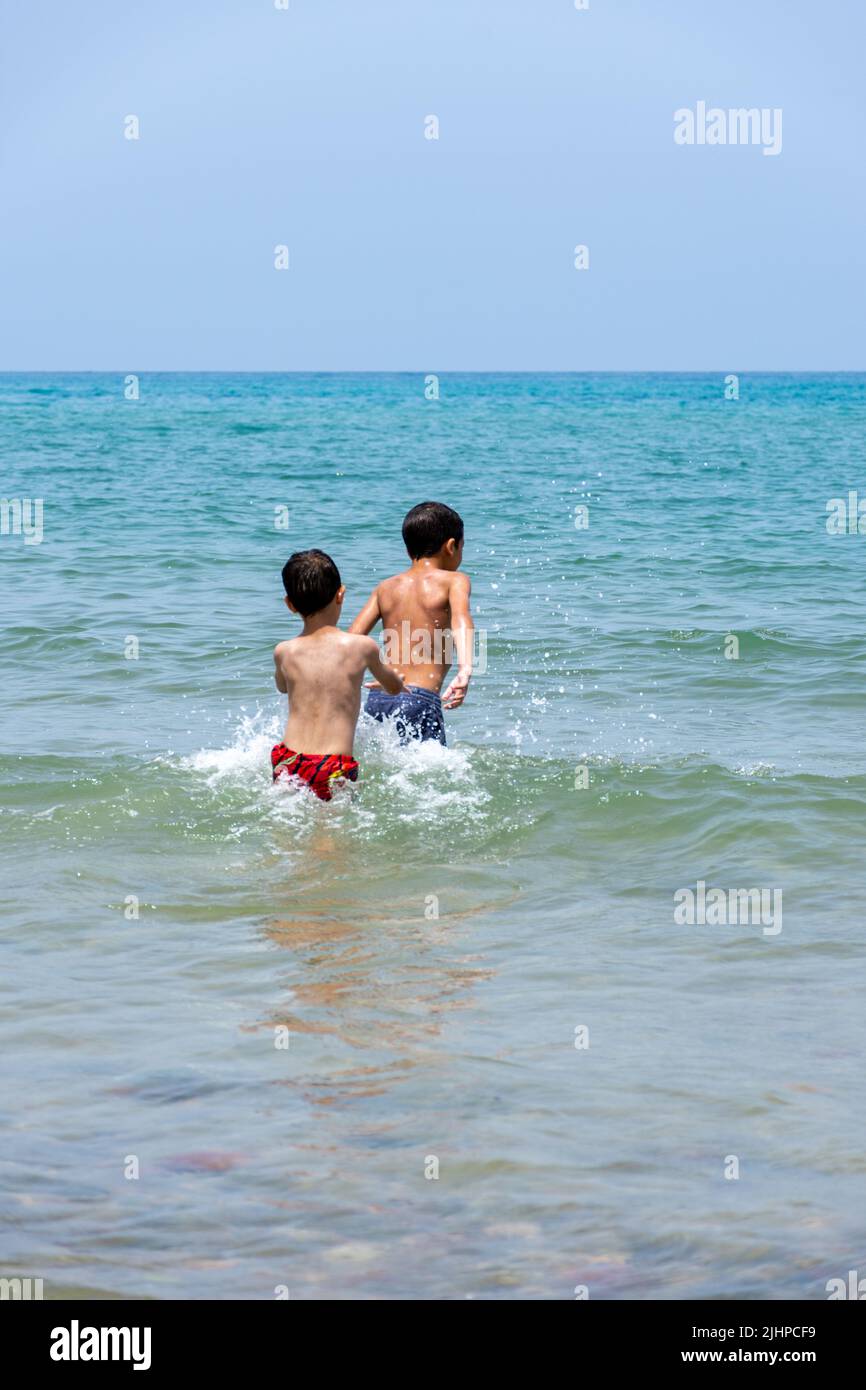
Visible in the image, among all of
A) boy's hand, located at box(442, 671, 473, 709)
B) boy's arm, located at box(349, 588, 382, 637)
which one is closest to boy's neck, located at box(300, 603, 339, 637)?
boy's arm, located at box(349, 588, 382, 637)

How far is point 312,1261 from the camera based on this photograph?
3377 mm

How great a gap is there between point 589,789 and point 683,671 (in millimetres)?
3300

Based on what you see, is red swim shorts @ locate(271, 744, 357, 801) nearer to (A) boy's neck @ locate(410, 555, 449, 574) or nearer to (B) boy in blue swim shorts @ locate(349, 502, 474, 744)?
(B) boy in blue swim shorts @ locate(349, 502, 474, 744)

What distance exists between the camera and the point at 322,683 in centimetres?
673

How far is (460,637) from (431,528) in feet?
1.91

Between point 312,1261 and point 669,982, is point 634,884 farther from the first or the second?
point 312,1261

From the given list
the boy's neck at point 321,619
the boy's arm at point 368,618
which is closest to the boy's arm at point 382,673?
the boy's neck at point 321,619

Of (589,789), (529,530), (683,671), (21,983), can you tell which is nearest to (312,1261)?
(21,983)

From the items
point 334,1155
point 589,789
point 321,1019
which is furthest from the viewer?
point 589,789

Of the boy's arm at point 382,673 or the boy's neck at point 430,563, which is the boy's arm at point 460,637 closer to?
the boy's neck at point 430,563

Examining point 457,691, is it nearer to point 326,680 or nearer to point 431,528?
point 326,680

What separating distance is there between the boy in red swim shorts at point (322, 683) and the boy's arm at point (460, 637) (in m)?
0.33

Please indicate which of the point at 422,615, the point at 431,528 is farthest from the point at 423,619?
the point at 431,528

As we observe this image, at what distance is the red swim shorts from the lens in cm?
677
